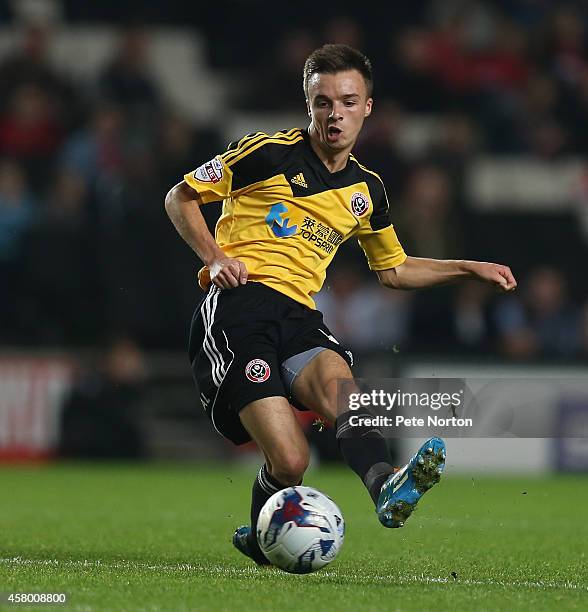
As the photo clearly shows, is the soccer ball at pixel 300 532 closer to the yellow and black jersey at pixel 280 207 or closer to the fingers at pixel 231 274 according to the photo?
the fingers at pixel 231 274

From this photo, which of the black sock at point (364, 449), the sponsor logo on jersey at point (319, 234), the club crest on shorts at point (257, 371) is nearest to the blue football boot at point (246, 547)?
the black sock at point (364, 449)

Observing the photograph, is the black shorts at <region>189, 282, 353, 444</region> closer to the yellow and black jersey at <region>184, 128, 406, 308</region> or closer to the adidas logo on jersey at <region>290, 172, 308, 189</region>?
the yellow and black jersey at <region>184, 128, 406, 308</region>

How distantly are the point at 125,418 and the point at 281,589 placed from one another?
330 inches

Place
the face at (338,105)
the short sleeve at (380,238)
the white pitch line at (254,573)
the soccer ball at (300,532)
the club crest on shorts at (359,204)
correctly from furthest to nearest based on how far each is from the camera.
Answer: the short sleeve at (380,238), the club crest on shorts at (359,204), the face at (338,105), the white pitch line at (254,573), the soccer ball at (300,532)

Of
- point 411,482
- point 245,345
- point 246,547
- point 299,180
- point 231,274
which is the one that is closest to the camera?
point 411,482

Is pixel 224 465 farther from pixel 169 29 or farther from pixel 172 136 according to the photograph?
pixel 169 29

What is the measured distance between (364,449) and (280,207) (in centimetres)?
112

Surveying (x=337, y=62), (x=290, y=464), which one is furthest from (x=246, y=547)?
(x=337, y=62)

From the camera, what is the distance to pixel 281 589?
525 cm

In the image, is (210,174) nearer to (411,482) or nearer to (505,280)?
(505,280)

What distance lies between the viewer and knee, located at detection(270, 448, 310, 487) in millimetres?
5754

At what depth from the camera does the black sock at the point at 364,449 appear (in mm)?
5629

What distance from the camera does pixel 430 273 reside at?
6590 mm

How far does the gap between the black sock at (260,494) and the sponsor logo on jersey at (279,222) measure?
3.29 ft
